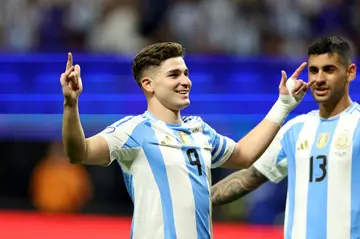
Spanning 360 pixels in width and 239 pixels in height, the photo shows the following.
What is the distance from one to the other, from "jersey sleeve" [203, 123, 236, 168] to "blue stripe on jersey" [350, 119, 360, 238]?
0.73 metres

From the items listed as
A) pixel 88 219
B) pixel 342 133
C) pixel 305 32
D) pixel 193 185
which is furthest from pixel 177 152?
pixel 305 32

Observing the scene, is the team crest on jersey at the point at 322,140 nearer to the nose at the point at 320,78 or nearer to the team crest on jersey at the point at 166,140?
the nose at the point at 320,78

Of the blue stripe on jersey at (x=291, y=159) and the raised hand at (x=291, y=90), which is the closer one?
the raised hand at (x=291, y=90)

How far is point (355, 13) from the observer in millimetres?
11883

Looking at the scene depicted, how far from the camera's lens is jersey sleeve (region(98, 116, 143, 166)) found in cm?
566

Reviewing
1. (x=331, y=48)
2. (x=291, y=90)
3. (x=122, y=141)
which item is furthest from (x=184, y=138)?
(x=331, y=48)

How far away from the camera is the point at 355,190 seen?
622 cm

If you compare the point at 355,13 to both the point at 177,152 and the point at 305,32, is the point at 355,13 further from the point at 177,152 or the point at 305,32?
the point at 177,152

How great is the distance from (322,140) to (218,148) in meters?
0.73

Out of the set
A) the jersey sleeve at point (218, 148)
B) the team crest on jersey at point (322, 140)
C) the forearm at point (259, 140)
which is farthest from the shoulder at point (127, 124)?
the team crest on jersey at point (322, 140)

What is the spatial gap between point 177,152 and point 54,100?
553cm

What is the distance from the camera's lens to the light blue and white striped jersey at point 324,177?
6.23 meters

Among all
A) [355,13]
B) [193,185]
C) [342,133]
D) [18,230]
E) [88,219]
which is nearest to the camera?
[193,185]

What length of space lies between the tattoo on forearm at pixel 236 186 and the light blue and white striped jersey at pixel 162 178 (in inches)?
33.9
